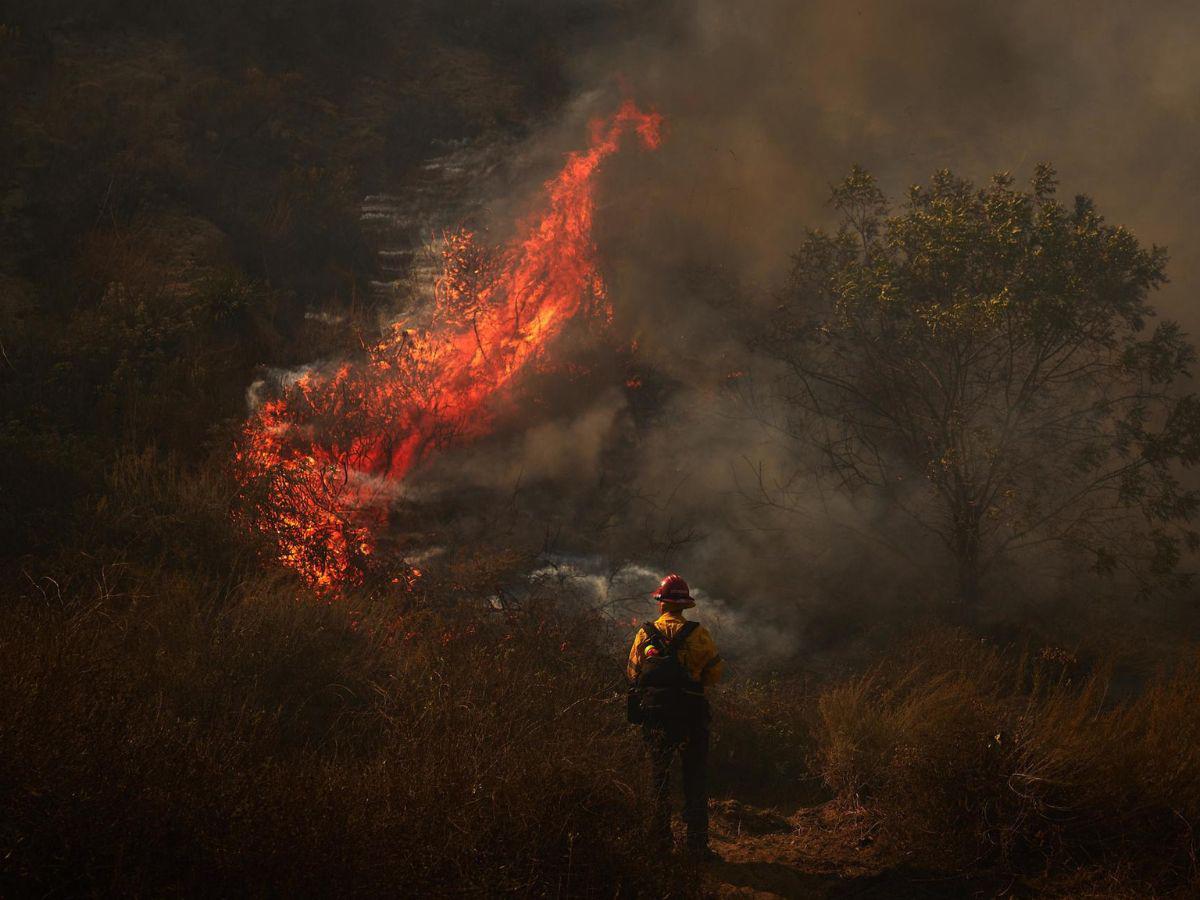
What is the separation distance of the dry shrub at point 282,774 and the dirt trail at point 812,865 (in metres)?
1.20

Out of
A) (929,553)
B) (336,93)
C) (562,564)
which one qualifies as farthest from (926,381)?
(336,93)

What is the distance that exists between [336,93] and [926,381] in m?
15.9

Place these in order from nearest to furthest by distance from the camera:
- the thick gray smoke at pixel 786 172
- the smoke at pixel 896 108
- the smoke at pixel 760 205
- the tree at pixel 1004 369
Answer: the tree at pixel 1004 369
the smoke at pixel 760 205
the thick gray smoke at pixel 786 172
the smoke at pixel 896 108

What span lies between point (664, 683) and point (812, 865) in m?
1.93

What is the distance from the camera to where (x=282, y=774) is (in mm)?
4867

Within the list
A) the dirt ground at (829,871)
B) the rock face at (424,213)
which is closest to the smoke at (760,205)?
the rock face at (424,213)

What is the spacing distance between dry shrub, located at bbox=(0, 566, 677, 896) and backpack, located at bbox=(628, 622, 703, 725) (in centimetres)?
37

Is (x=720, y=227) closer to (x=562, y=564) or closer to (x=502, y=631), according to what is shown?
(x=562, y=564)

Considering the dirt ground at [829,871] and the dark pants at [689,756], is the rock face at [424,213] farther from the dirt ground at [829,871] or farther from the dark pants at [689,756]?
the dirt ground at [829,871]

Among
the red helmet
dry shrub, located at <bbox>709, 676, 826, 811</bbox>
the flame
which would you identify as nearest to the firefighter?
the red helmet

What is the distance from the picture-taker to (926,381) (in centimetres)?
1288

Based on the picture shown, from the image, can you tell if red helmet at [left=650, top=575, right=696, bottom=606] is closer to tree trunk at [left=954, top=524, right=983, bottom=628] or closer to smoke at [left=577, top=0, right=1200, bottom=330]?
tree trunk at [left=954, top=524, right=983, bottom=628]

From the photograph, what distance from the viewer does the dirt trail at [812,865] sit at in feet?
19.9

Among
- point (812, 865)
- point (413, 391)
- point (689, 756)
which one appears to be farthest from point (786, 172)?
point (812, 865)
